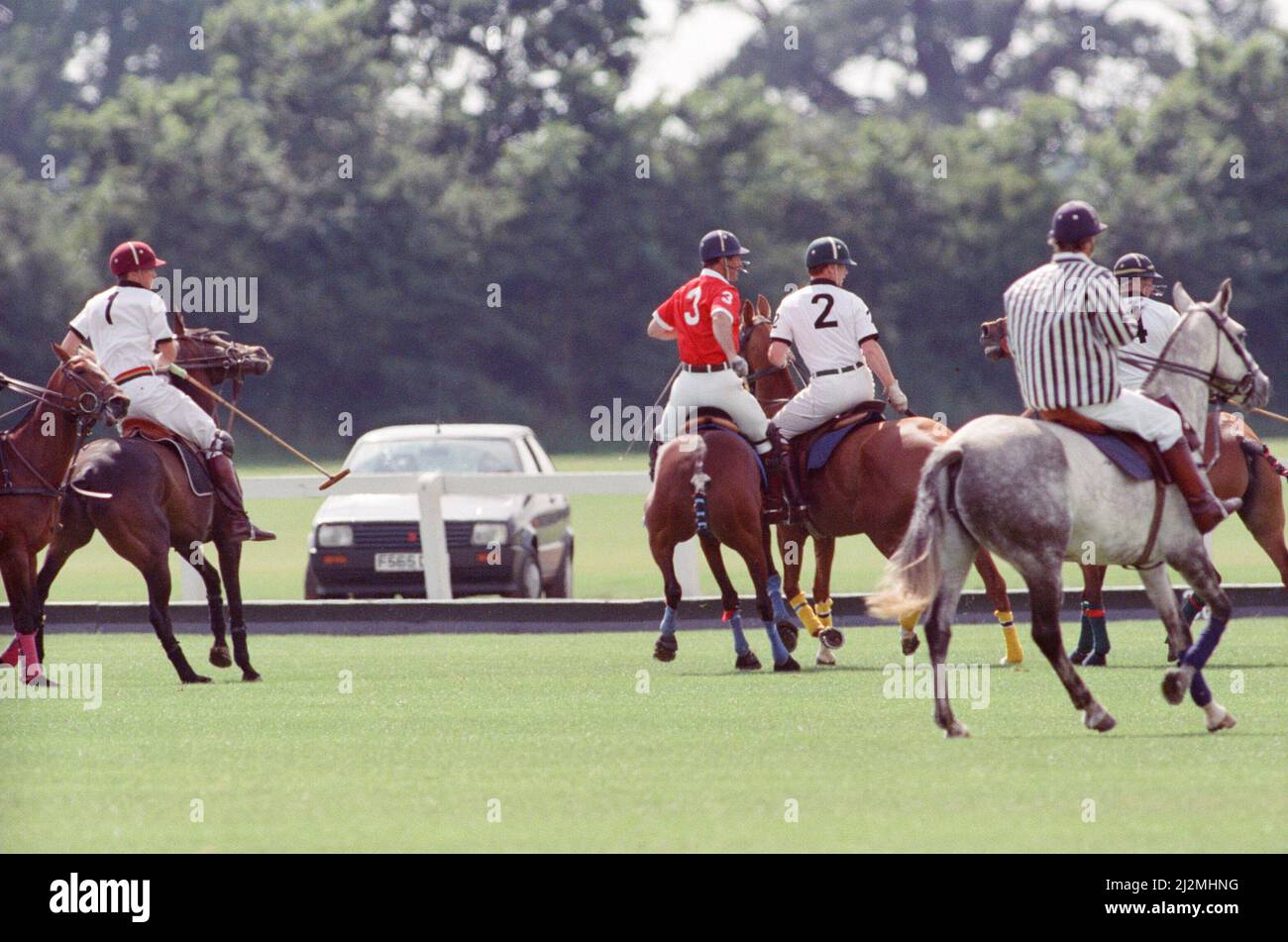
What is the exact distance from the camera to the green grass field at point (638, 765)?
8.26 m

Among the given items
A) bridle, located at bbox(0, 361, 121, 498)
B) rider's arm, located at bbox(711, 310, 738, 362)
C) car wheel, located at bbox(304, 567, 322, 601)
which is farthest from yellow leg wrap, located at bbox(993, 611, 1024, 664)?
car wheel, located at bbox(304, 567, 322, 601)

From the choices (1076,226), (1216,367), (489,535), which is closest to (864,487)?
(1216,367)

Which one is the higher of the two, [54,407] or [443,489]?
[54,407]

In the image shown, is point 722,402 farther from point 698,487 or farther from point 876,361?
point 876,361

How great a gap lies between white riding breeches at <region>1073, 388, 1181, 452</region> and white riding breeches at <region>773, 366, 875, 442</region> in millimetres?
3799

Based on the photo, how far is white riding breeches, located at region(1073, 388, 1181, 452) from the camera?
35.9ft

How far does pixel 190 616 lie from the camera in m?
19.6

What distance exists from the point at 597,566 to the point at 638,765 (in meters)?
18.2

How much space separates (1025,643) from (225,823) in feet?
30.1

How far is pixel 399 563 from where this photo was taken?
69.1 feet

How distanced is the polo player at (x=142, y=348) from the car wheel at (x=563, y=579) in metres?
7.37

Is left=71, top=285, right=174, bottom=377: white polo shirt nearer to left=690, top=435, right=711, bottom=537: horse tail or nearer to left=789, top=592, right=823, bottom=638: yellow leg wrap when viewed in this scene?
left=690, top=435, right=711, bottom=537: horse tail

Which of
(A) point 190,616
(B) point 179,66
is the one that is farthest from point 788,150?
(A) point 190,616

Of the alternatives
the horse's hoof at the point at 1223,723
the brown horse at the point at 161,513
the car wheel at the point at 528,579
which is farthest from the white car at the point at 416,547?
the horse's hoof at the point at 1223,723
